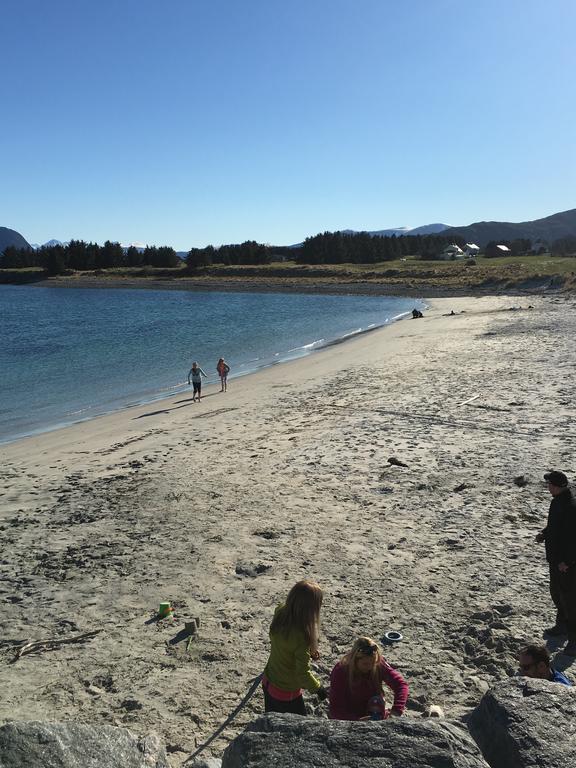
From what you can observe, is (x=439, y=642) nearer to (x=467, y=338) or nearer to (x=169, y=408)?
(x=169, y=408)

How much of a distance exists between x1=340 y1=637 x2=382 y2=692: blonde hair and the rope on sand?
1.49m

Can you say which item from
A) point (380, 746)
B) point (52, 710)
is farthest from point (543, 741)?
point (52, 710)

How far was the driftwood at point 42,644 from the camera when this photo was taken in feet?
20.4

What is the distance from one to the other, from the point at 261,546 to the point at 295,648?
13.5ft

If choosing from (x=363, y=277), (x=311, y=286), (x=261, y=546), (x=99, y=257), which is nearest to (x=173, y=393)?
(x=261, y=546)

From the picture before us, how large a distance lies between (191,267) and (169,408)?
332 feet

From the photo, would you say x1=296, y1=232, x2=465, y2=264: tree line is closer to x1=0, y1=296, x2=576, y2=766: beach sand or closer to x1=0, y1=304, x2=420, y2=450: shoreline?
x1=0, y1=304, x2=420, y2=450: shoreline

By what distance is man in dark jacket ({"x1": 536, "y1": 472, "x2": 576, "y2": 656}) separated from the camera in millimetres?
5898

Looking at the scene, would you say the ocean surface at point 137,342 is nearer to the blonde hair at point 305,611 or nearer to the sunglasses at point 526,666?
the blonde hair at point 305,611

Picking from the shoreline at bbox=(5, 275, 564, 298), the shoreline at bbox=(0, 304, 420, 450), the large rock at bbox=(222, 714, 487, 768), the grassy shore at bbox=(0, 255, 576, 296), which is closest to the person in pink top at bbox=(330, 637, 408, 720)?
the large rock at bbox=(222, 714, 487, 768)

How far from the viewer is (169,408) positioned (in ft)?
66.2

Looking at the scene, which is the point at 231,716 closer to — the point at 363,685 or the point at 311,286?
the point at 363,685

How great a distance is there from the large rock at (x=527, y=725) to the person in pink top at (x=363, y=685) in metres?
0.51

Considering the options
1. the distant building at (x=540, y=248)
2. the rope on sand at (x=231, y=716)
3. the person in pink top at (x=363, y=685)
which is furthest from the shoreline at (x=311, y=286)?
the person in pink top at (x=363, y=685)
